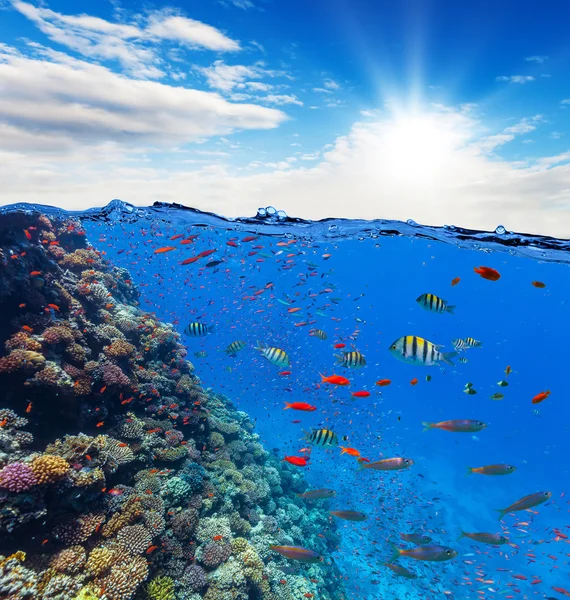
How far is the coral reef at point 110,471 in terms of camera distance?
5.77m

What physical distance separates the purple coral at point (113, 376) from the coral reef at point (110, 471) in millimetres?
33

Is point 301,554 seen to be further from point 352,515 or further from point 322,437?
Answer: point 322,437

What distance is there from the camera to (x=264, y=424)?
3428 cm

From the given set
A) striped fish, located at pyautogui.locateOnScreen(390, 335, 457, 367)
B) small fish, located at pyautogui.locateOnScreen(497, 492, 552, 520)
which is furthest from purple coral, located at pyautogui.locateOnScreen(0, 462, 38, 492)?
small fish, located at pyautogui.locateOnScreen(497, 492, 552, 520)

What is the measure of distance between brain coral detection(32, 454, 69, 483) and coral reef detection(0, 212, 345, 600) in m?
0.02

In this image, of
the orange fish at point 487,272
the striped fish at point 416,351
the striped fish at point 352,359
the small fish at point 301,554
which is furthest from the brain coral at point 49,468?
the orange fish at point 487,272

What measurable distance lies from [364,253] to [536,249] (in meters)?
15.2

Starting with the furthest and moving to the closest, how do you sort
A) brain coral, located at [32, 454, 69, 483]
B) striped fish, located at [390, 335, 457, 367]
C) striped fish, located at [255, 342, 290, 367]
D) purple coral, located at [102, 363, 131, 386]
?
purple coral, located at [102, 363, 131, 386] < striped fish, located at [255, 342, 290, 367] < brain coral, located at [32, 454, 69, 483] < striped fish, located at [390, 335, 457, 367]

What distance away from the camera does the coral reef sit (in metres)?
5.77

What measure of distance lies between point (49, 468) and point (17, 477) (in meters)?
0.43

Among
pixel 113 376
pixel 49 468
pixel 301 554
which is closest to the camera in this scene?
pixel 49 468

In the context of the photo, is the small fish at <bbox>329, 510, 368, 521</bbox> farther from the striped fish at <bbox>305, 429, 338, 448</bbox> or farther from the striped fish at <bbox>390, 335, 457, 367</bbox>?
the striped fish at <bbox>390, 335, 457, 367</bbox>

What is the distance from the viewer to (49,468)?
5.79 metres

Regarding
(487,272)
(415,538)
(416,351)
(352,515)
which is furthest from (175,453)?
(487,272)
